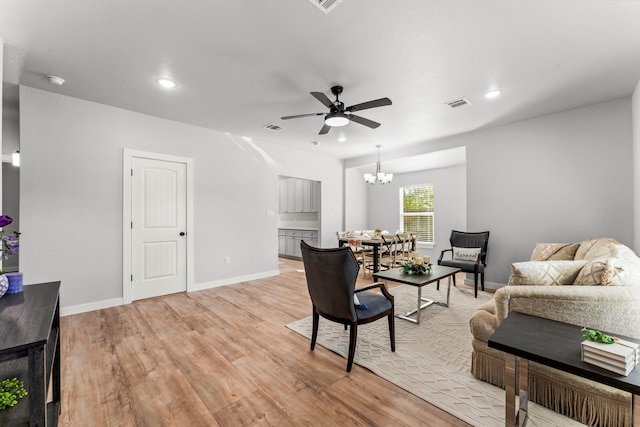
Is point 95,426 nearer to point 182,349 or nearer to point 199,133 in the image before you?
point 182,349

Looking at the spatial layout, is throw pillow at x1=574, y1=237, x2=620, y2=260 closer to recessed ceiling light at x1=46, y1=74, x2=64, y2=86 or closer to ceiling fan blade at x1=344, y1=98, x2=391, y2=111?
ceiling fan blade at x1=344, y1=98, x2=391, y2=111

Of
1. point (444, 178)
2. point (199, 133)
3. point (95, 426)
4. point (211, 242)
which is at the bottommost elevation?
point (95, 426)

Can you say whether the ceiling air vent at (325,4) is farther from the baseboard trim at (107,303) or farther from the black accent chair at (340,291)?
the baseboard trim at (107,303)

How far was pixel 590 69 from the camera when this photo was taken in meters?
2.88

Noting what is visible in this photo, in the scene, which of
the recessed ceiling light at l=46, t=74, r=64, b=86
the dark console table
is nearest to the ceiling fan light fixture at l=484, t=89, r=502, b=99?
the dark console table

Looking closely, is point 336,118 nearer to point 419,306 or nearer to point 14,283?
point 419,306

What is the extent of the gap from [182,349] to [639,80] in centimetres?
542

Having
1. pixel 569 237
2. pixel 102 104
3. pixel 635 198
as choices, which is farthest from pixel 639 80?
pixel 102 104

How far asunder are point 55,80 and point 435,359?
15.2 ft

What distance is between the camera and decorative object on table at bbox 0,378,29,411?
3.54 feet

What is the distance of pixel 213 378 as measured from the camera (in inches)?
84.8

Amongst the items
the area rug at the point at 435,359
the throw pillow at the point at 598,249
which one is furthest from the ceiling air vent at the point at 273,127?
the throw pillow at the point at 598,249

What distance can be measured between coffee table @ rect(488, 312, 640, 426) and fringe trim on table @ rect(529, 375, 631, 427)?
8cm

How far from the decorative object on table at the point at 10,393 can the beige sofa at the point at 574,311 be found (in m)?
2.45
